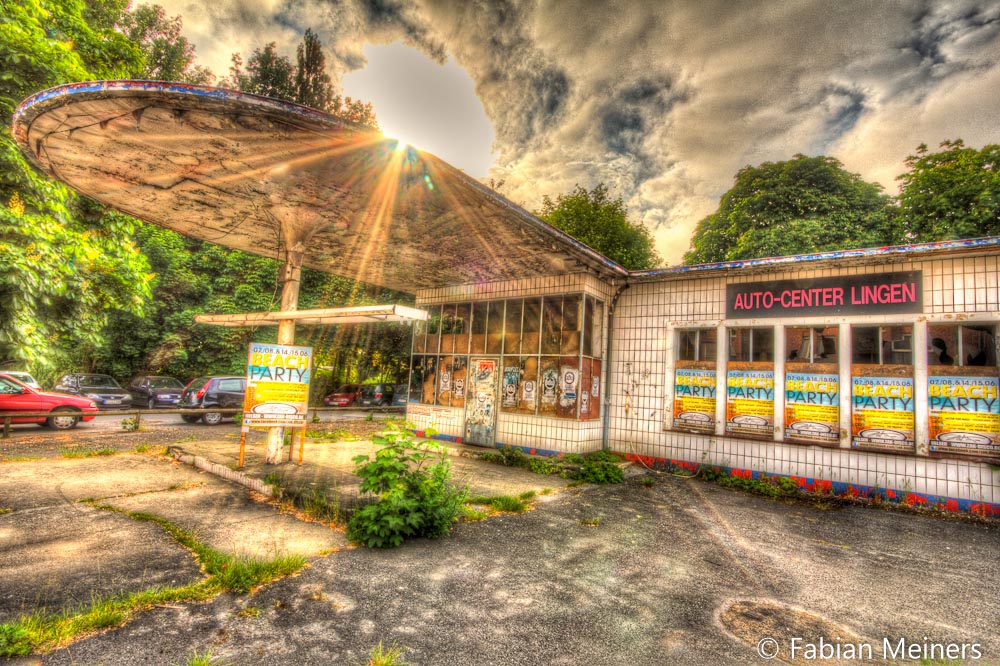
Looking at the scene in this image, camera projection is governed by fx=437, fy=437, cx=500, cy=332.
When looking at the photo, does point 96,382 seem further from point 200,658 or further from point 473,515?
point 200,658

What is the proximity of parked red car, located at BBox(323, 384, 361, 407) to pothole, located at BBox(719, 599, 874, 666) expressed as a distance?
73.0 ft

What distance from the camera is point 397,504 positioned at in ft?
15.5

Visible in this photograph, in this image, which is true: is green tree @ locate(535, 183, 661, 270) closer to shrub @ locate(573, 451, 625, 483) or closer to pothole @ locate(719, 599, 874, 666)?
shrub @ locate(573, 451, 625, 483)

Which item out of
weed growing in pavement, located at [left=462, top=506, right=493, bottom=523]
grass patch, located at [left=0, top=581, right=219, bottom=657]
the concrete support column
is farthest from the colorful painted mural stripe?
grass patch, located at [left=0, top=581, right=219, bottom=657]

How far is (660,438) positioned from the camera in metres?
9.53

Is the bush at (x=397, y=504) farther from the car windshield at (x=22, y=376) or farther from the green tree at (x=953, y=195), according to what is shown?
the green tree at (x=953, y=195)

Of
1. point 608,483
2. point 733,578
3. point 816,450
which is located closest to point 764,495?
point 816,450

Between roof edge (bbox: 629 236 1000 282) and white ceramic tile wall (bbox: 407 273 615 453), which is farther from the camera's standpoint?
white ceramic tile wall (bbox: 407 273 615 453)

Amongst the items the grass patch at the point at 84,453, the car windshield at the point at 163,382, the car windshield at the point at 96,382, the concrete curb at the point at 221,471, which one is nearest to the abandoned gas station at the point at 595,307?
the concrete curb at the point at 221,471

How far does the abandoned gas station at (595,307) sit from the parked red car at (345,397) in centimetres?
1359

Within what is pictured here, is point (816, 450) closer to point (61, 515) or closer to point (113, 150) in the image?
point (61, 515)

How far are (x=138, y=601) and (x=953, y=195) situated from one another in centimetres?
2494

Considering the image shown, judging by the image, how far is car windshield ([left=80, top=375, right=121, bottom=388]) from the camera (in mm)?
17297

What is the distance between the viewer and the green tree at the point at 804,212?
17.7 metres
